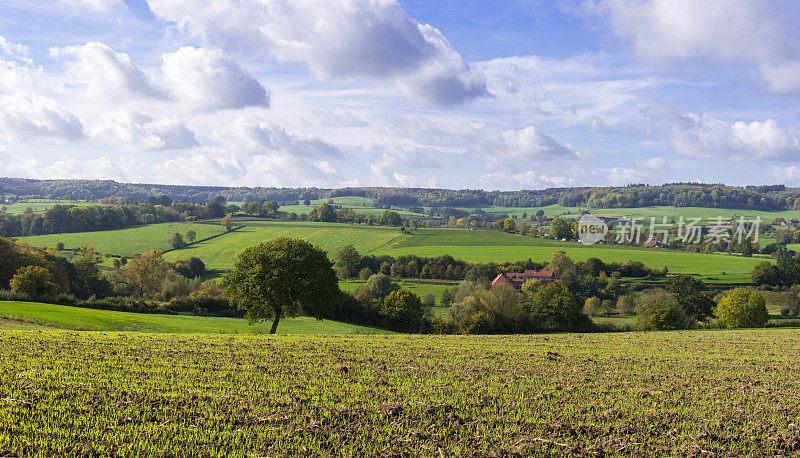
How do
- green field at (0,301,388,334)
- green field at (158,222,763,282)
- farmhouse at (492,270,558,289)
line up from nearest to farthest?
green field at (0,301,388,334) < farmhouse at (492,270,558,289) < green field at (158,222,763,282)

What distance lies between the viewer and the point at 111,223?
156125 mm

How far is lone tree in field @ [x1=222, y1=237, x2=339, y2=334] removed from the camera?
42250mm

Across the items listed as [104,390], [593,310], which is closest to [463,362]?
[104,390]

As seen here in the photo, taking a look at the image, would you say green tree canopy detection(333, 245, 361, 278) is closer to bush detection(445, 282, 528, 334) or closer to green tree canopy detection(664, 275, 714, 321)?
bush detection(445, 282, 528, 334)

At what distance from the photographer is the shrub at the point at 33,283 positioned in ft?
188

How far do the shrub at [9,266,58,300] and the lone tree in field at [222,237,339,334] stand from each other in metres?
29.9

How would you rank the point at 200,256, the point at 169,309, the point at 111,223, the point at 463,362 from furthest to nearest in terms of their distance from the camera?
1. the point at 111,223
2. the point at 200,256
3. the point at 169,309
4. the point at 463,362

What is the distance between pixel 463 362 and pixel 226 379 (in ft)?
31.9

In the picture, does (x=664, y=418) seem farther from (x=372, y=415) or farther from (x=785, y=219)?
(x=785, y=219)

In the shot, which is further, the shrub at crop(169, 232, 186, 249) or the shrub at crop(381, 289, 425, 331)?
the shrub at crop(169, 232, 186, 249)

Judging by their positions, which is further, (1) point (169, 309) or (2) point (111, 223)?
(2) point (111, 223)

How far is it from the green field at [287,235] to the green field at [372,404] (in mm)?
105357

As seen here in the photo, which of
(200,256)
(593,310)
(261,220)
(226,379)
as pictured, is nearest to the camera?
(226,379)
